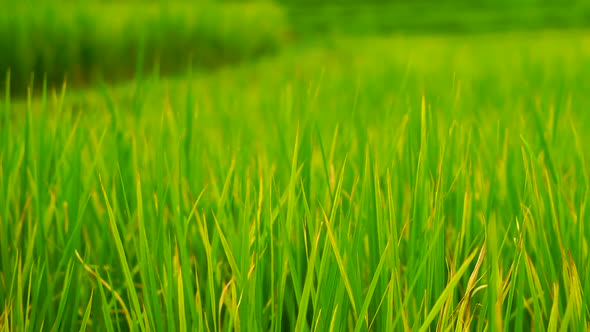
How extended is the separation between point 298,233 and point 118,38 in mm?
3107

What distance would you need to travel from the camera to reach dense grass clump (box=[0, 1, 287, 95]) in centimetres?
315

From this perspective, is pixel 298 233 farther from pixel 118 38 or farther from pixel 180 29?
pixel 180 29

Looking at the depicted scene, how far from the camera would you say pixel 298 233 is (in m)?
0.66

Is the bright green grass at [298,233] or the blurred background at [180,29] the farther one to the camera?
the blurred background at [180,29]

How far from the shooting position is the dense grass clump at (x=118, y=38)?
3.15m

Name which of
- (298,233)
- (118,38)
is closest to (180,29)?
(118,38)

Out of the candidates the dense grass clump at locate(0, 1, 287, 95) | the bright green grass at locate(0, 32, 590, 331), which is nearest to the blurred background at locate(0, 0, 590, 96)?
the dense grass clump at locate(0, 1, 287, 95)

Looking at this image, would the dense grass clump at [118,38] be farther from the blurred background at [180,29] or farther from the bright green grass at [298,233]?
the bright green grass at [298,233]

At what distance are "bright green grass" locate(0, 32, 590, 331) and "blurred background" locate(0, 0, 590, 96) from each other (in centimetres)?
117

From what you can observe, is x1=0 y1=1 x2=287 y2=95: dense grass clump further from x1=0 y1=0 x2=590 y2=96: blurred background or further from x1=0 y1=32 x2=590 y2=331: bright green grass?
x1=0 y1=32 x2=590 y2=331: bright green grass

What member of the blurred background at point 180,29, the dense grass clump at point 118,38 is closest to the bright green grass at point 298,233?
the blurred background at point 180,29

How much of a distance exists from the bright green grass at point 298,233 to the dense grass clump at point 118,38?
204 cm

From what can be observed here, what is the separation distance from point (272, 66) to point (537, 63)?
1.64 metres

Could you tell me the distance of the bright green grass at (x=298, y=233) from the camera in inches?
22.1
